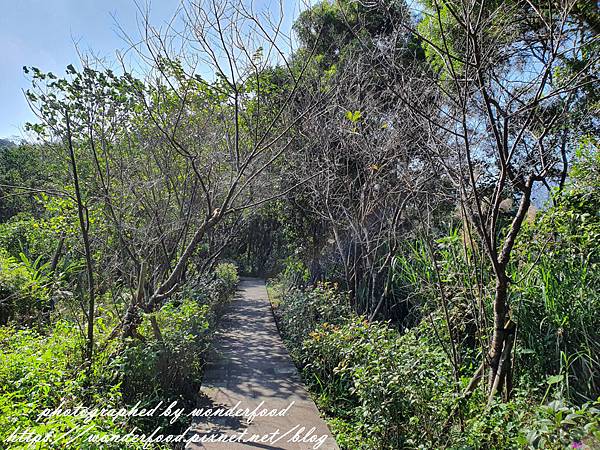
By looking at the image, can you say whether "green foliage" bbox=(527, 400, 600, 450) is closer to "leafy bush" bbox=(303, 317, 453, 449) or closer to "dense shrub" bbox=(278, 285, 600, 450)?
"dense shrub" bbox=(278, 285, 600, 450)

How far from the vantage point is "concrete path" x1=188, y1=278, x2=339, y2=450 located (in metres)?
2.82

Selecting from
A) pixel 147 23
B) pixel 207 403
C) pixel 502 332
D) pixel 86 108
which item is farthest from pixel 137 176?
pixel 502 332

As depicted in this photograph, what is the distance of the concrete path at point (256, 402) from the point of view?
2822 millimetres

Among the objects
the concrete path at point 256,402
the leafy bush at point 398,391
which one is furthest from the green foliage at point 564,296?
the concrete path at point 256,402

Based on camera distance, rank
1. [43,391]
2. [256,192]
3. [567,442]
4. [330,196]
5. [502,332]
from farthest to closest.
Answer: [256,192] → [330,196] → [43,391] → [502,332] → [567,442]

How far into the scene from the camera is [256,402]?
349cm

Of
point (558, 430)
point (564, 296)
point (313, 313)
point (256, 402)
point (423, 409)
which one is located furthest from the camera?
point (313, 313)

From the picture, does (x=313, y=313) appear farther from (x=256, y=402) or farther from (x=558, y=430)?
(x=558, y=430)

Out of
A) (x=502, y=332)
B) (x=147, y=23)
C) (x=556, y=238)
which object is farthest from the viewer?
(x=147, y=23)

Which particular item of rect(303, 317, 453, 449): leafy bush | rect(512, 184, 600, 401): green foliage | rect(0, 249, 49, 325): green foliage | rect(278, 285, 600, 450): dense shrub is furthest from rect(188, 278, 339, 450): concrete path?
rect(0, 249, 49, 325): green foliage

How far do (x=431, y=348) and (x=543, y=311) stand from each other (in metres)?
0.94

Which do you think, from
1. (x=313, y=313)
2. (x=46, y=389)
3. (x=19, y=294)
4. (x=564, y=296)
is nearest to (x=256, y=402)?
(x=313, y=313)

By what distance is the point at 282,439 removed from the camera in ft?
9.29

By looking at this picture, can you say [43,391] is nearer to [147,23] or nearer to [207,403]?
[207,403]
